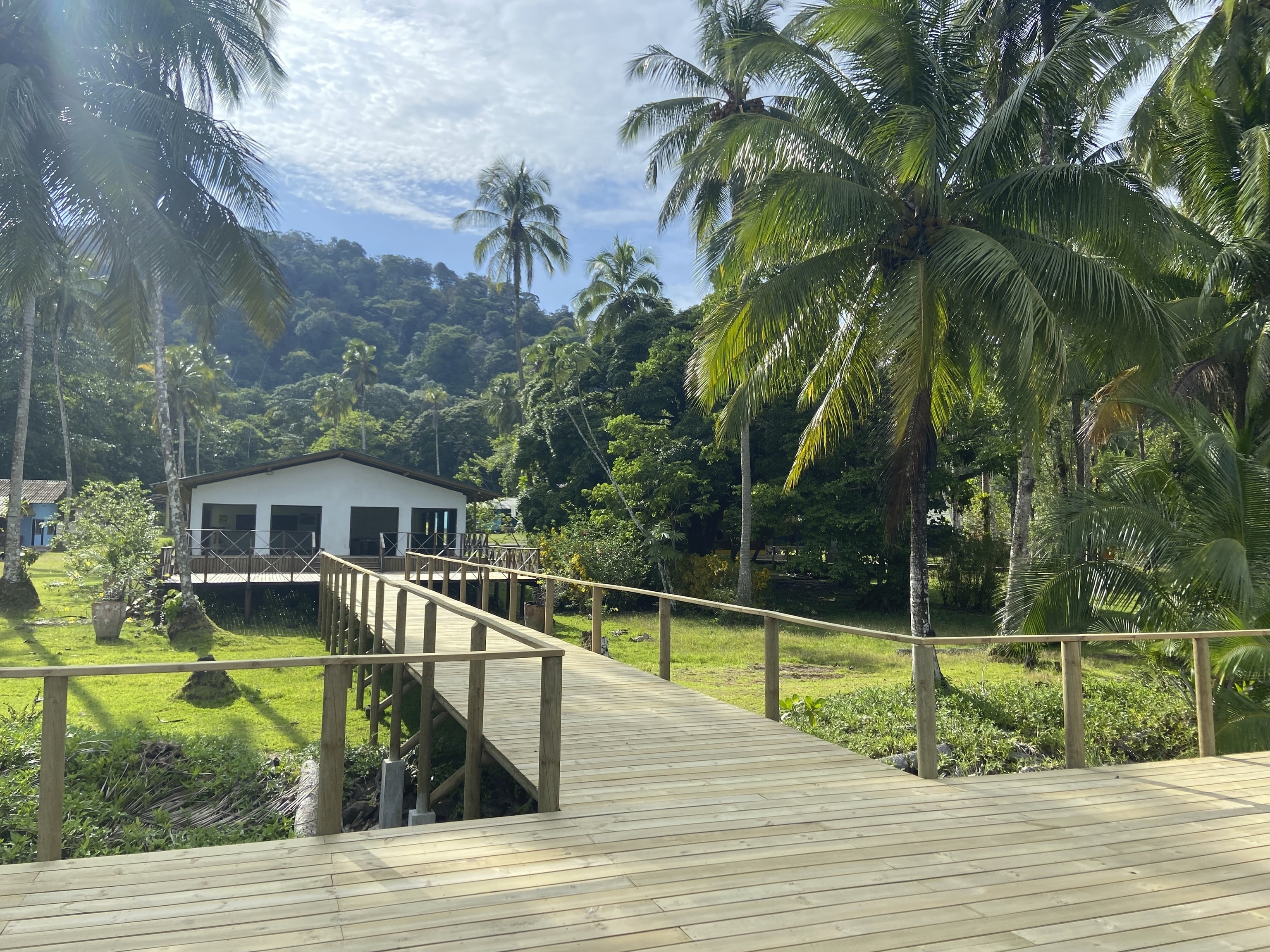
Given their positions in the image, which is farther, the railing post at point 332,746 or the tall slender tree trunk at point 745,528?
the tall slender tree trunk at point 745,528

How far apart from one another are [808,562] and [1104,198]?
1540 cm

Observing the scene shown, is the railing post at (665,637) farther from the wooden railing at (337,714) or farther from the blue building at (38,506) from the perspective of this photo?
the blue building at (38,506)

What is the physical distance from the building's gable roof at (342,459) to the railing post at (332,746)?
21741 millimetres

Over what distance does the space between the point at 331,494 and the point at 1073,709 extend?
2420 cm

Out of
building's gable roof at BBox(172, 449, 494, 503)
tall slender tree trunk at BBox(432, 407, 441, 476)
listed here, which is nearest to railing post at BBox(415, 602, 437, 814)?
building's gable roof at BBox(172, 449, 494, 503)

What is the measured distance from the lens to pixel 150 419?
5034 centimetres

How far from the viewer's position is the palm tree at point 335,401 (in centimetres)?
5822

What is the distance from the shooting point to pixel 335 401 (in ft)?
192

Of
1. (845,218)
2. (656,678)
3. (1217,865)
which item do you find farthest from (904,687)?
(1217,865)

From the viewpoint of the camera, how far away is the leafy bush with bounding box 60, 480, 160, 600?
18.2 meters

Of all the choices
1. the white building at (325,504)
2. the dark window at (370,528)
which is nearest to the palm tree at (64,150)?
the white building at (325,504)

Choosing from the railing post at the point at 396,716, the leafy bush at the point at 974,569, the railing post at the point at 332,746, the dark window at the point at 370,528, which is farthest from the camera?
the dark window at the point at 370,528

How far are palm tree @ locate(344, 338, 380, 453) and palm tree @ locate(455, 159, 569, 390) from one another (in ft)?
78.8

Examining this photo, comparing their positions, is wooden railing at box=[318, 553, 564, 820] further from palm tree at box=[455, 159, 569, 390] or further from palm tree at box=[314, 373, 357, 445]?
palm tree at box=[314, 373, 357, 445]
